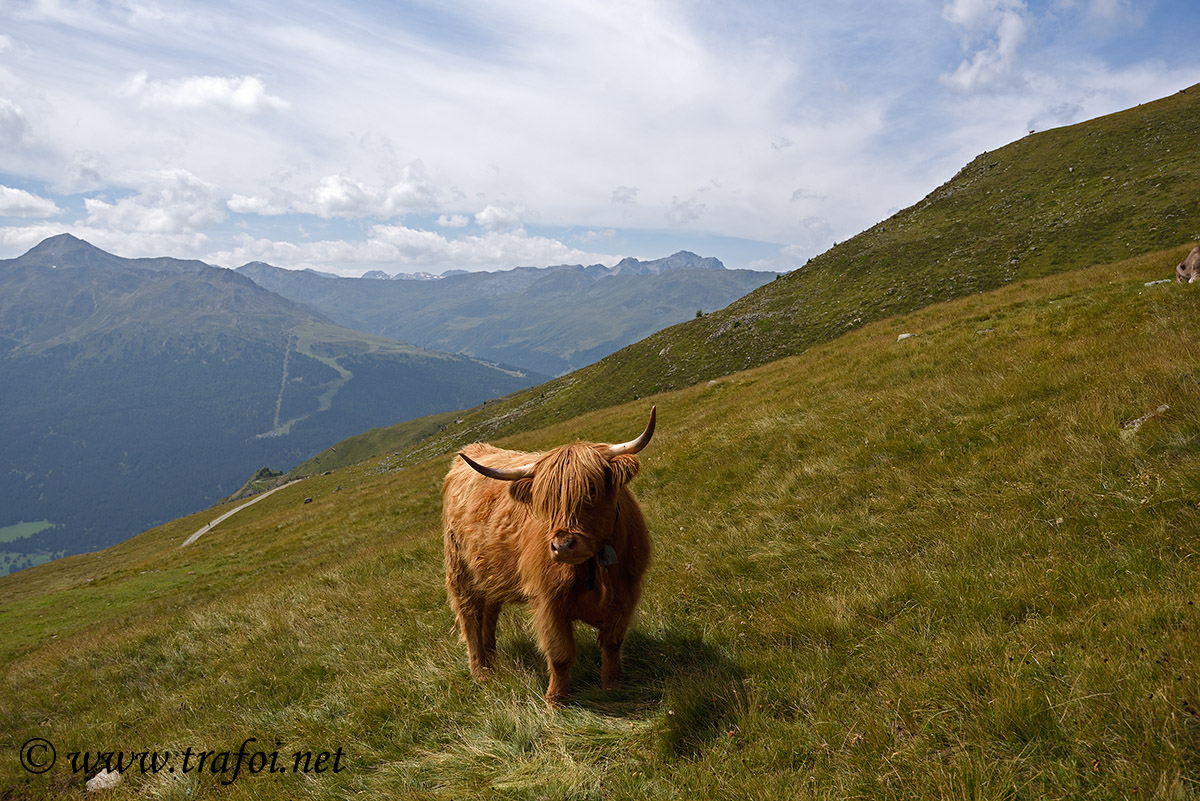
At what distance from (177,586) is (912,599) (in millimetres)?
28744

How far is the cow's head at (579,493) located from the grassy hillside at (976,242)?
130 ft

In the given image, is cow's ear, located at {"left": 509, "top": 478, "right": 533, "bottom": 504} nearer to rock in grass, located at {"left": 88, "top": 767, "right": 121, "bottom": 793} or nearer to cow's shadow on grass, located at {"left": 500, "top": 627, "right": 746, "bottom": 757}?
cow's shadow on grass, located at {"left": 500, "top": 627, "right": 746, "bottom": 757}

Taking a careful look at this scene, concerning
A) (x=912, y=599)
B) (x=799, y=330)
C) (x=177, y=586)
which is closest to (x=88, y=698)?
(x=912, y=599)

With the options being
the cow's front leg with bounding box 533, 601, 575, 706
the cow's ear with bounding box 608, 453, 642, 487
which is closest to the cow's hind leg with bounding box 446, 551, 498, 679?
the cow's front leg with bounding box 533, 601, 575, 706

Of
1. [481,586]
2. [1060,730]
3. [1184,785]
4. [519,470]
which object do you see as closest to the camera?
[1184,785]

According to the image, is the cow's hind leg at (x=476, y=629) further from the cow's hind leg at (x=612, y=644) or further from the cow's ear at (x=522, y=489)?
the cow's ear at (x=522, y=489)

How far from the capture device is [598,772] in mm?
3773

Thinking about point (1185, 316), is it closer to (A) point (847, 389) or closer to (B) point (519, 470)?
(A) point (847, 389)

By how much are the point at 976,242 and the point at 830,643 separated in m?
52.3

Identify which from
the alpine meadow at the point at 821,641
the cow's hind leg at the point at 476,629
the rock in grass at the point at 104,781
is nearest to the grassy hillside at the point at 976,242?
the alpine meadow at the point at 821,641

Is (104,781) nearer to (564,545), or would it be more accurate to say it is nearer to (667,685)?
(564,545)

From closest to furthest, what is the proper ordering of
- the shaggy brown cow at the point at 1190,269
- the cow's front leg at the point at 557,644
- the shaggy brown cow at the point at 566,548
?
the shaggy brown cow at the point at 566,548
the cow's front leg at the point at 557,644
the shaggy brown cow at the point at 1190,269

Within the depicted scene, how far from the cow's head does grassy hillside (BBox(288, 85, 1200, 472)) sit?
39.8 m

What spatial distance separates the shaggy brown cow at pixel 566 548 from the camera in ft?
15.3
